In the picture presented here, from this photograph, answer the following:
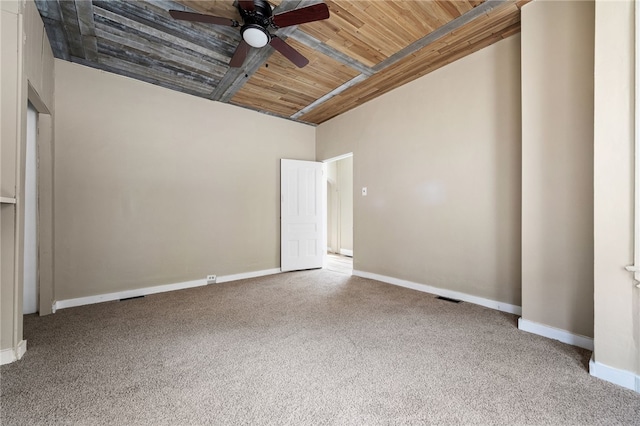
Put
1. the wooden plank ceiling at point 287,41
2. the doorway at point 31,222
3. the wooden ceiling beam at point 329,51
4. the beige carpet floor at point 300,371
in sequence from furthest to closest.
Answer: the doorway at point 31,222 < the wooden ceiling beam at point 329,51 < the wooden plank ceiling at point 287,41 < the beige carpet floor at point 300,371

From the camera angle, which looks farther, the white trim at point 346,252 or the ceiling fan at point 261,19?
the white trim at point 346,252

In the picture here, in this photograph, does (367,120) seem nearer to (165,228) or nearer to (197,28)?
(197,28)

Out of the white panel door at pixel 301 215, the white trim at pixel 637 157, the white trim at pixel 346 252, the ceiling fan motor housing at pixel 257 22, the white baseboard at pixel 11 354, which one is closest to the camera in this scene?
the white trim at pixel 637 157

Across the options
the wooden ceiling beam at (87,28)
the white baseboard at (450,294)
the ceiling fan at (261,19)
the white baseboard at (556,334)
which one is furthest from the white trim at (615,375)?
the wooden ceiling beam at (87,28)

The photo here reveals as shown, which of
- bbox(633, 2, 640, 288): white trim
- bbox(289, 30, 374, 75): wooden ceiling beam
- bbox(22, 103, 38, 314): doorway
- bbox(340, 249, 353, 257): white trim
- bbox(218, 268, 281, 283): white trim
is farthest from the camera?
bbox(340, 249, 353, 257): white trim

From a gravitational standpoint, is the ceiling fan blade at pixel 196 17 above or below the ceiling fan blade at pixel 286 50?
above

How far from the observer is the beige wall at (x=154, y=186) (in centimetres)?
317

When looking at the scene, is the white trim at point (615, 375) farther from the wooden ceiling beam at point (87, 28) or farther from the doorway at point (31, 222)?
the doorway at point (31, 222)

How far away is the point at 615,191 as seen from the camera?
5.63ft

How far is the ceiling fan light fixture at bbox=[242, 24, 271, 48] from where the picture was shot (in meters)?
2.35

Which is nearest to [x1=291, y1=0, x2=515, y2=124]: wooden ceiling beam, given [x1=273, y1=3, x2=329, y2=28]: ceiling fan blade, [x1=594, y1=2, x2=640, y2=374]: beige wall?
[x1=594, y1=2, x2=640, y2=374]: beige wall

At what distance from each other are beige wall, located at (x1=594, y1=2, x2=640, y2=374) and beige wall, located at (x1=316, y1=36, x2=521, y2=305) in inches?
41.5

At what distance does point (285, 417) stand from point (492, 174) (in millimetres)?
3057

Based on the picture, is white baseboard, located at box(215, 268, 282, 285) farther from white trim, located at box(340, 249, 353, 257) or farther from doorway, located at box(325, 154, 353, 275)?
white trim, located at box(340, 249, 353, 257)
